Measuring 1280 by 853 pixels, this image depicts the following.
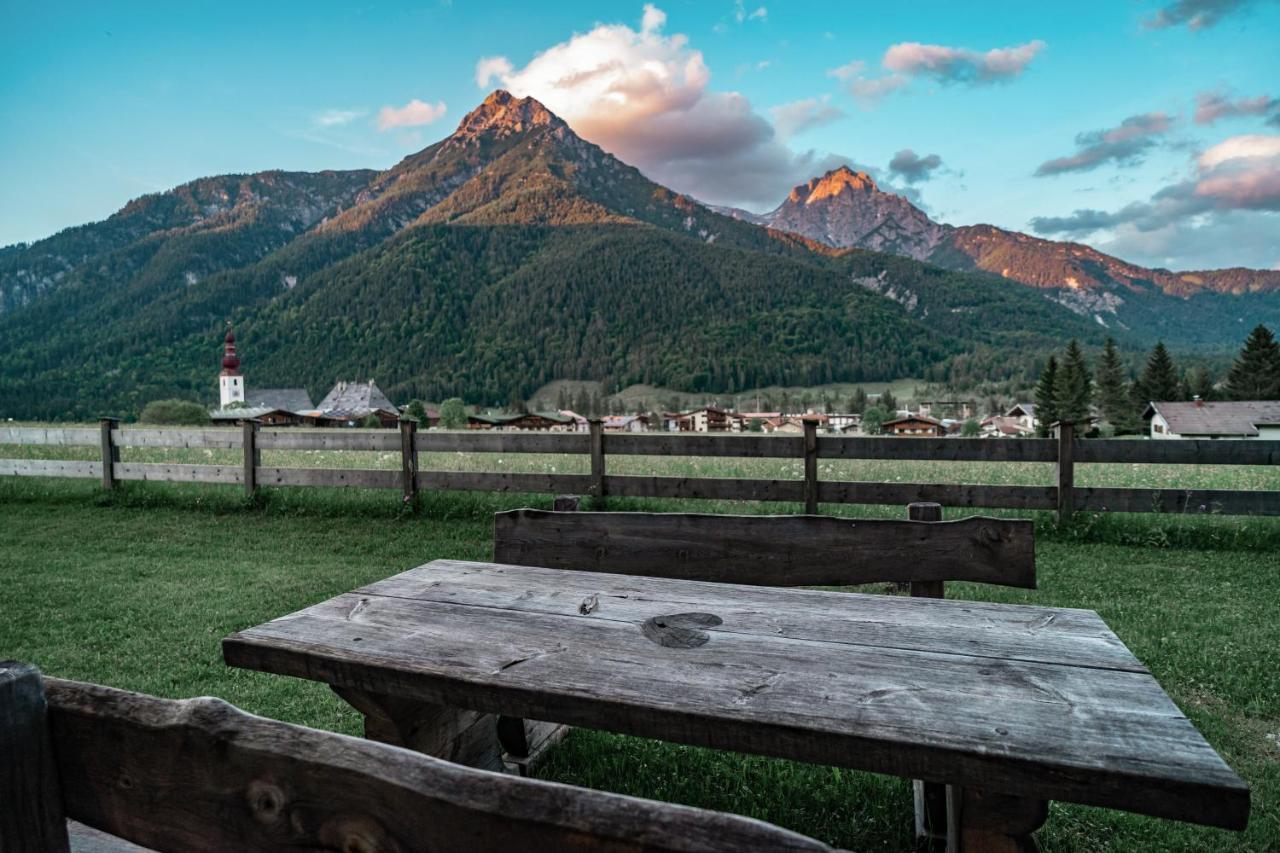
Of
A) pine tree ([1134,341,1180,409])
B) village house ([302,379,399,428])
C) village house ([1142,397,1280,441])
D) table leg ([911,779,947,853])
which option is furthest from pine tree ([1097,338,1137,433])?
village house ([302,379,399,428])

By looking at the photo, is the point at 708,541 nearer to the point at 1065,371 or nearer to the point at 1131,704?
the point at 1131,704

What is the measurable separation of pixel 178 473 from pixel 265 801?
33.3 ft

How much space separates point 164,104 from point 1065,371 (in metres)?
102

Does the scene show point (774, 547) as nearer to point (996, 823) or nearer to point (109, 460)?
point (996, 823)

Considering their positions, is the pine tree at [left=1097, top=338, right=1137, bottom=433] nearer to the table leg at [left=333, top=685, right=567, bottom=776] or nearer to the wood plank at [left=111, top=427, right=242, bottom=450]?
the wood plank at [left=111, top=427, right=242, bottom=450]

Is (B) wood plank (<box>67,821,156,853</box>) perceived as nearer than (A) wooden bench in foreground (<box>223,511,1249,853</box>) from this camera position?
No

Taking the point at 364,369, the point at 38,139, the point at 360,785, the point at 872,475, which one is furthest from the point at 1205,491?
the point at 364,369

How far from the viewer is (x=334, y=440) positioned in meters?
9.21

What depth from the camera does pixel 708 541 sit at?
109 inches

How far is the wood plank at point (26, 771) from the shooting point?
88 centimetres

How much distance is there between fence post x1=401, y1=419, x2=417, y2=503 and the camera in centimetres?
859

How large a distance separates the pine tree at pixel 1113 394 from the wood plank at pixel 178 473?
8125 centimetres

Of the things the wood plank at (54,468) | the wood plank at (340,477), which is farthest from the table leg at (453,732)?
the wood plank at (54,468)

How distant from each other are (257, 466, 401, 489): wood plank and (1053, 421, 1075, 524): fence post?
7462 millimetres
